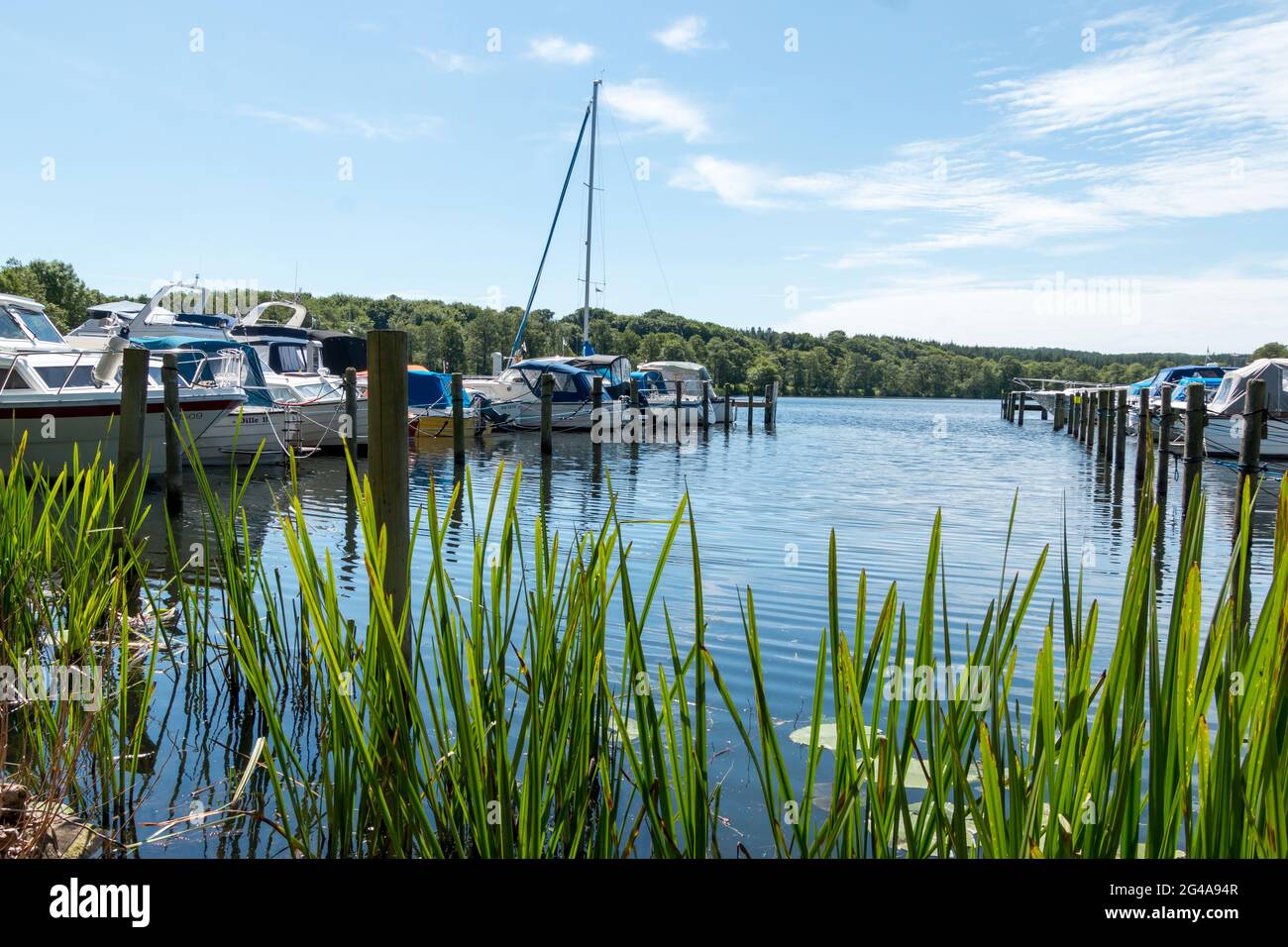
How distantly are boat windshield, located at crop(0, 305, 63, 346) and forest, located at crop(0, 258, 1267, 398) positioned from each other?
25528mm

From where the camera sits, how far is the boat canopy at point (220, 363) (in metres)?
20.3

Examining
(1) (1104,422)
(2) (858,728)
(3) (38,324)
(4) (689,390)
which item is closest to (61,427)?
(3) (38,324)

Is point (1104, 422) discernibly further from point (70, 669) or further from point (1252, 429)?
point (70, 669)

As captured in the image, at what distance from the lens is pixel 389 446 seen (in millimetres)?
3389

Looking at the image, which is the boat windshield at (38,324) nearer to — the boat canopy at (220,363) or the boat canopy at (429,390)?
the boat canopy at (220,363)

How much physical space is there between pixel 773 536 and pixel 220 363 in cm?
1355

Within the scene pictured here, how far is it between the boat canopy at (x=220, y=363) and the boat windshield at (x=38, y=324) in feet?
6.83

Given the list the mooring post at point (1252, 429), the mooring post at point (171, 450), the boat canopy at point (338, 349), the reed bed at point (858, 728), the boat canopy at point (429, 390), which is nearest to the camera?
the reed bed at point (858, 728)

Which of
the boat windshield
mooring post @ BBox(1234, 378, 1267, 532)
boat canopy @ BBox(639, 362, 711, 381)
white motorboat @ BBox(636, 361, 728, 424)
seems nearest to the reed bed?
mooring post @ BBox(1234, 378, 1267, 532)

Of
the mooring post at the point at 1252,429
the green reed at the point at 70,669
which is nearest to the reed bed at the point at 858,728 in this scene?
the green reed at the point at 70,669
